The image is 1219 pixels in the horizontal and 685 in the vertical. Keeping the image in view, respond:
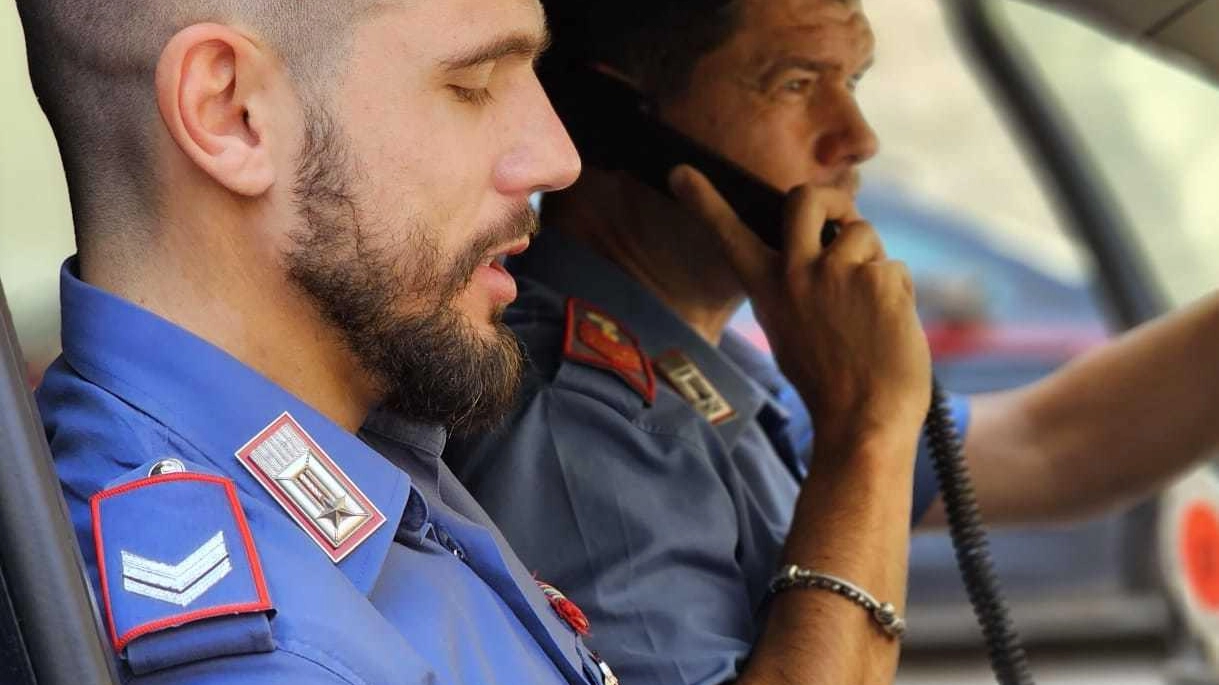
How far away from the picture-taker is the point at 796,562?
1.94 metres

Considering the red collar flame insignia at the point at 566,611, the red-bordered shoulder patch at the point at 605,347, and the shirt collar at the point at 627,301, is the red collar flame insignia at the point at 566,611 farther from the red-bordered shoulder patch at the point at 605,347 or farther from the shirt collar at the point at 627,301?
the shirt collar at the point at 627,301

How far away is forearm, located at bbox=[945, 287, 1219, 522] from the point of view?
2.61m

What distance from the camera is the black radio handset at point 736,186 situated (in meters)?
2.25

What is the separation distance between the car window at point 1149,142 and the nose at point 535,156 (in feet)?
6.08

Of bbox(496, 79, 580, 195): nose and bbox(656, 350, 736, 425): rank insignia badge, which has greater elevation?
bbox(656, 350, 736, 425): rank insignia badge

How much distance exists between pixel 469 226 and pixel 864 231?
0.74m

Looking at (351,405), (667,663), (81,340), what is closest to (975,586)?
(667,663)

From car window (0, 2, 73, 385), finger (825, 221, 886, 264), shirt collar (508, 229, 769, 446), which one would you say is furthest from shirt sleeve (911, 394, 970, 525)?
car window (0, 2, 73, 385)

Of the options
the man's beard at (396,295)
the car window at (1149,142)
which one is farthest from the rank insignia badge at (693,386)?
the car window at (1149,142)

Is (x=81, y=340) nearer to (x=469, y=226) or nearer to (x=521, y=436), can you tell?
(x=469, y=226)

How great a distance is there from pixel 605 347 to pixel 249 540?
90cm

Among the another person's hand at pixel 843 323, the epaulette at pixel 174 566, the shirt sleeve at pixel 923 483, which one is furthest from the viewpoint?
the shirt sleeve at pixel 923 483

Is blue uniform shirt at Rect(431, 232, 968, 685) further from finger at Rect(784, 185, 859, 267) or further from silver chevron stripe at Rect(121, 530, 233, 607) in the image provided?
→ silver chevron stripe at Rect(121, 530, 233, 607)

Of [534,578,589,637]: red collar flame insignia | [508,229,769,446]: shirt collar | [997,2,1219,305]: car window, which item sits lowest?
[534,578,589,637]: red collar flame insignia
